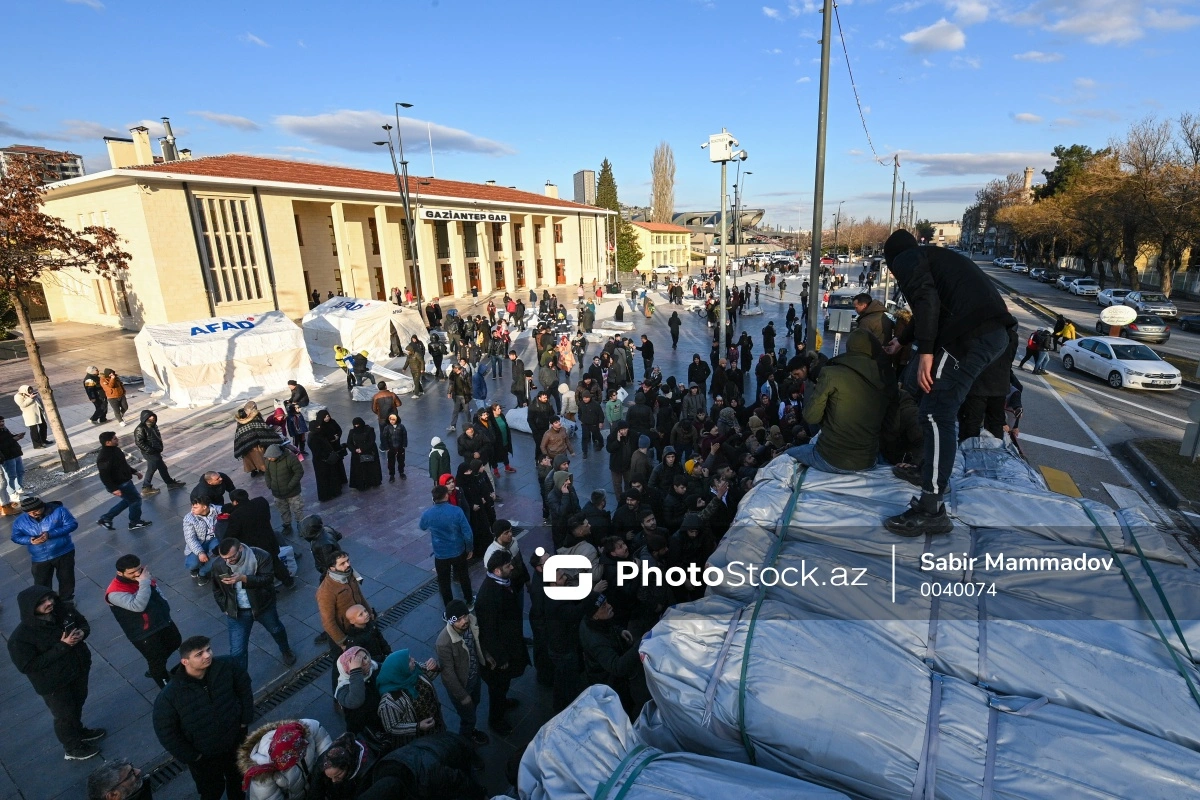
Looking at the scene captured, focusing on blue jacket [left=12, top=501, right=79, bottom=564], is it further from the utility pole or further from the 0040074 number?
the utility pole

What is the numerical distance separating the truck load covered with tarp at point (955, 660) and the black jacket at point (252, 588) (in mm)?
4278

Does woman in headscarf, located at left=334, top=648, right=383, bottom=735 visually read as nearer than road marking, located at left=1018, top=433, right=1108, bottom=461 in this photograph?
Yes

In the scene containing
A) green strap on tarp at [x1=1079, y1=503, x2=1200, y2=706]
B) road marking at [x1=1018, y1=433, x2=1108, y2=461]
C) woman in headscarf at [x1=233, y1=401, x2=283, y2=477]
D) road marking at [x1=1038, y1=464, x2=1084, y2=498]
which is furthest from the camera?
road marking at [x1=1018, y1=433, x2=1108, y2=461]

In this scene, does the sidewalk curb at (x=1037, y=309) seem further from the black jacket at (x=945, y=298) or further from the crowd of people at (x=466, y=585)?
the black jacket at (x=945, y=298)

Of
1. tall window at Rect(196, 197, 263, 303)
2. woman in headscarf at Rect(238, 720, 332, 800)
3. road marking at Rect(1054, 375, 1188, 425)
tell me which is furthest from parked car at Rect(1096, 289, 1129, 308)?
tall window at Rect(196, 197, 263, 303)

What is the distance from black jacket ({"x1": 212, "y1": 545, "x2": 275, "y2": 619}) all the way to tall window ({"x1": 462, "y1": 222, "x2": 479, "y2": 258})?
37610 mm

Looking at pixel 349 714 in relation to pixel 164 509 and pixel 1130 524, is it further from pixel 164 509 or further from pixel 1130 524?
pixel 164 509

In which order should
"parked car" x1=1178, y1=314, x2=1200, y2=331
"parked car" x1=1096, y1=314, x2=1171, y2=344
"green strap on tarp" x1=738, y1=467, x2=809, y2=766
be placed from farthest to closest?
"parked car" x1=1178, y1=314, x2=1200, y2=331 → "parked car" x1=1096, y1=314, x2=1171, y2=344 → "green strap on tarp" x1=738, y1=467, x2=809, y2=766

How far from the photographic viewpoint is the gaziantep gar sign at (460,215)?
3563 cm

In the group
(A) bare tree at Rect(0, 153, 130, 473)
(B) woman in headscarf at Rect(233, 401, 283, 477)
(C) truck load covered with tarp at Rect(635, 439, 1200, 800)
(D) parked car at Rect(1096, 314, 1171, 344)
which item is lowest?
(D) parked car at Rect(1096, 314, 1171, 344)

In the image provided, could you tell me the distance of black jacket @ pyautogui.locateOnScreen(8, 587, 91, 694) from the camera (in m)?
4.35

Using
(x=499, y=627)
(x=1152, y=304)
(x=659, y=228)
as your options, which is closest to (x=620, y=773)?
(x=499, y=627)

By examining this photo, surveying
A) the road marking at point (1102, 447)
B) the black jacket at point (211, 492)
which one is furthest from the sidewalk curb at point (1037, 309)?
the black jacket at point (211, 492)

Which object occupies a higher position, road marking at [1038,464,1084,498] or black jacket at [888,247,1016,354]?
black jacket at [888,247,1016,354]
